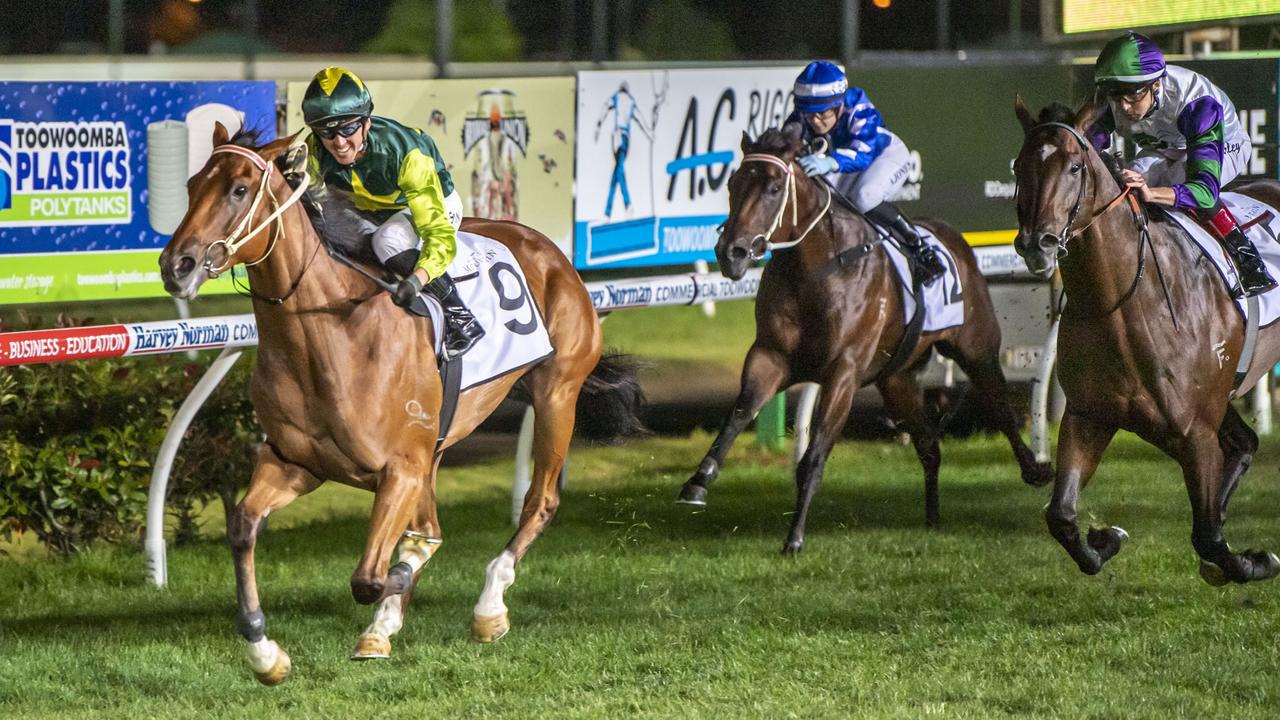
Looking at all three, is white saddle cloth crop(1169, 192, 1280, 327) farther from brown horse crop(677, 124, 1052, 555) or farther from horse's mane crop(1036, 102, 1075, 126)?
brown horse crop(677, 124, 1052, 555)

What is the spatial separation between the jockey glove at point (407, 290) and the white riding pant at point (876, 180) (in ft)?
9.13

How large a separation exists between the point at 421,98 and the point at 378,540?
127 inches

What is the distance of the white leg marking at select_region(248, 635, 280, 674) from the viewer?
4.24 metres

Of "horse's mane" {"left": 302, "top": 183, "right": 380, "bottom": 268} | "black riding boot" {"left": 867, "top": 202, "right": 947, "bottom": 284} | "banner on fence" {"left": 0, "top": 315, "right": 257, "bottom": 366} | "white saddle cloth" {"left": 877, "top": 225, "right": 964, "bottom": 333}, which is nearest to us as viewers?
"horse's mane" {"left": 302, "top": 183, "right": 380, "bottom": 268}

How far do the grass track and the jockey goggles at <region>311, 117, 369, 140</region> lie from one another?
141cm

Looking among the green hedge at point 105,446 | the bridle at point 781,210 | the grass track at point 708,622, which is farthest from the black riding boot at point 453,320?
the green hedge at point 105,446

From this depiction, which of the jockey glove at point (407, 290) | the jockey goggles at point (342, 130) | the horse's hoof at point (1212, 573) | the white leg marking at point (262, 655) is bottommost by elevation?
the horse's hoof at point (1212, 573)

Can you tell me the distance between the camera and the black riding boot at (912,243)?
6.83 metres

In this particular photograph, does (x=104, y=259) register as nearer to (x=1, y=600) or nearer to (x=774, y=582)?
(x=1, y=600)

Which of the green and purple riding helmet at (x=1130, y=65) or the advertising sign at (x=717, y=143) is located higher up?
the green and purple riding helmet at (x=1130, y=65)

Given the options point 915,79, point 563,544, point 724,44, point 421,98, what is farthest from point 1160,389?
point 724,44

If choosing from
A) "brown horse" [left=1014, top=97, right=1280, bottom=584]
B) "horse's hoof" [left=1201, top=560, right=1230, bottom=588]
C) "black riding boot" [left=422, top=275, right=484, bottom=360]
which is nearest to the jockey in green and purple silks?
"brown horse" [left=1014, top=97, right=1280, bottom=584]

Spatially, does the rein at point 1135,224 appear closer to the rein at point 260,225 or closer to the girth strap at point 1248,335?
the girth strap at point 1248,335

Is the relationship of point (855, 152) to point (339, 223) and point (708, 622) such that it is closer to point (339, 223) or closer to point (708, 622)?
point (708, 622)
